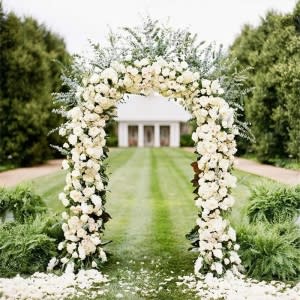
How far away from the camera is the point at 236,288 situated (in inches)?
252

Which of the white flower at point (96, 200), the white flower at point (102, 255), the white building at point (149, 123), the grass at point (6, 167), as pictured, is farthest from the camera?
the white building at point (149, 123)

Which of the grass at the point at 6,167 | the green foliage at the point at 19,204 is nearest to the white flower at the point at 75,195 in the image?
the green foliage at the point at 19,204

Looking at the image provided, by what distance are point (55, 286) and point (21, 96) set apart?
1769cm

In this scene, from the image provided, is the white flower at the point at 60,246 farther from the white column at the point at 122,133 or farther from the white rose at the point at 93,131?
the white column at the point at 122,133

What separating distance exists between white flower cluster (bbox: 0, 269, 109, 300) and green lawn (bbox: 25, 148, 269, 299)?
20cm

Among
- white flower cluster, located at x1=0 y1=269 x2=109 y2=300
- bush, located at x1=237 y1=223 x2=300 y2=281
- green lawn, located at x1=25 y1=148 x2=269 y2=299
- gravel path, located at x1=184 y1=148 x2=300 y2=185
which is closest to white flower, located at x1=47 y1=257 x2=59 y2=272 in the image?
white flower cluster, located at x1=0 y1=269 x2=109 y2=300

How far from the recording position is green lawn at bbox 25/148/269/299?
22.1 feet

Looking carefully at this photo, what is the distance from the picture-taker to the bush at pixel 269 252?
6.90 meters

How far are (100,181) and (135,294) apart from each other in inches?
63.6

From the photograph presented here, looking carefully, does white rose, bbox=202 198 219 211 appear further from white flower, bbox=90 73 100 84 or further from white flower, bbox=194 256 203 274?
white flower, bbox=90 73 100 84

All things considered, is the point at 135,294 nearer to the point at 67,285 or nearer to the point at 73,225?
Answer: the point at 67,285

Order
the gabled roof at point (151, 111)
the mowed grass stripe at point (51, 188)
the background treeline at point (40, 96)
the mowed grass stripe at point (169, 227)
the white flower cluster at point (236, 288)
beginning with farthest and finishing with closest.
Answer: the gabled roof at point (151, 111), the background treeline at point (40, 96), the mowed grass stripe at point (51, 188), the mowed grass stripe at point (169, 227), the white flower cluster at point (236, 288)

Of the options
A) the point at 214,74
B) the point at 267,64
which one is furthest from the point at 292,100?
the point at 214,74

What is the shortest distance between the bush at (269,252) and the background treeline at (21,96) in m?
16.7
